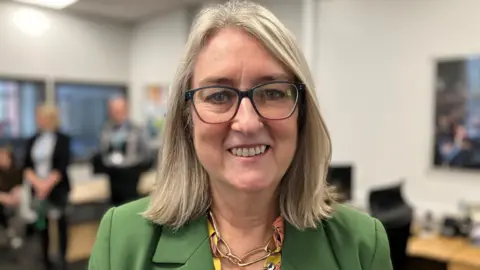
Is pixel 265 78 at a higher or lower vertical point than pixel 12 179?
higher

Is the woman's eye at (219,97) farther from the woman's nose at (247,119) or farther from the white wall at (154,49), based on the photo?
the white wall at (154,49)

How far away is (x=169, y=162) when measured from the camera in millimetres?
1032

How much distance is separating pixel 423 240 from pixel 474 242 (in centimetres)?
32

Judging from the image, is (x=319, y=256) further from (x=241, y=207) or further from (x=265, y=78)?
(x=265, y=78)

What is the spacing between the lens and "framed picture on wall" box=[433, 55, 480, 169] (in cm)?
320

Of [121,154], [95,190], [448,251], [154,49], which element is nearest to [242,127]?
[448,251]

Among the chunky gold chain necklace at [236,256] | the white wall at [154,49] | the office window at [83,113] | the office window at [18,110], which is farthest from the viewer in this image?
the white wall at [154,49]

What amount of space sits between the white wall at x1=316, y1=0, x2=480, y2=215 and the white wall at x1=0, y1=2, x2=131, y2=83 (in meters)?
2.12

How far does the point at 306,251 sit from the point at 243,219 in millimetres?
158

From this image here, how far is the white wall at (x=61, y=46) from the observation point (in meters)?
3.08

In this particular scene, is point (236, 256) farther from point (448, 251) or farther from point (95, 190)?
point (95, 190)

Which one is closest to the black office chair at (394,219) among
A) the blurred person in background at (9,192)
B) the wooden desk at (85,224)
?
the wooden desk at (85,224)

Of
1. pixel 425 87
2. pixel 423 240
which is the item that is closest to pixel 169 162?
pixel 423 240

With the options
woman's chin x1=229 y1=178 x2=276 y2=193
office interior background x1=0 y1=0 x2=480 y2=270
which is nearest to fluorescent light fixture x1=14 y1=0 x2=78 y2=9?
office interior background x1=0 y1=0 x2=480 y2=270
